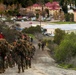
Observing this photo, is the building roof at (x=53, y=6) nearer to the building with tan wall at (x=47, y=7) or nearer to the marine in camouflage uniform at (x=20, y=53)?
the building with tan wall at (x=47, y=7)

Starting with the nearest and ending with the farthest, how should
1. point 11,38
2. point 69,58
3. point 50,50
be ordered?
point 69,58
point 11,38
point 50,50

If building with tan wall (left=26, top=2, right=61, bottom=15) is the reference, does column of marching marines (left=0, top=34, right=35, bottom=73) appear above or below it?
above

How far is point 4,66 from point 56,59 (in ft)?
36.5

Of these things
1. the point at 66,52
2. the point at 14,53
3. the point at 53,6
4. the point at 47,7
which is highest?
the point at 14,53

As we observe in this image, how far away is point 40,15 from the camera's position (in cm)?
10181

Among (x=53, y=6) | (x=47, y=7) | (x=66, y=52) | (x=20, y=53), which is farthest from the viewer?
(x=47, y=7)

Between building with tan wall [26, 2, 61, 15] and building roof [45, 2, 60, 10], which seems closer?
building with tan wall [26, 2, 61, 15]

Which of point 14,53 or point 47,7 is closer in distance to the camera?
point 14,53

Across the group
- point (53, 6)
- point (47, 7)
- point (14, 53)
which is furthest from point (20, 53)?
point (47, 7)

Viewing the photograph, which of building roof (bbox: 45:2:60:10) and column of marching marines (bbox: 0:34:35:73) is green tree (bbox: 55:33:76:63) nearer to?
column of marching marines (bbox: 0:34:35:73)

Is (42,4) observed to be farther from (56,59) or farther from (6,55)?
(6,55)

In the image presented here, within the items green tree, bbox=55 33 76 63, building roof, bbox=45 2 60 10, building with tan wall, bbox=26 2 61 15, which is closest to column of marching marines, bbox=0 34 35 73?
green tree, bbox=55 33 76 63

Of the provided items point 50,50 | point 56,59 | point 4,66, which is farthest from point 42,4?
point 4,66

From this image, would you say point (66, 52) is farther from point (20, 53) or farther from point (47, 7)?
point (47, 7)
